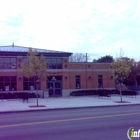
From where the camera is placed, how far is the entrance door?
39375 mm

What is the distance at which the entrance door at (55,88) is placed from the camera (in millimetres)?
39375

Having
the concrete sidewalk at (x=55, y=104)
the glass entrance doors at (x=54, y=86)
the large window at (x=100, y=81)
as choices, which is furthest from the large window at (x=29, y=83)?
the large window at (x=100, y=81)

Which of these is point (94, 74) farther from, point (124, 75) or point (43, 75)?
point (43, 75)

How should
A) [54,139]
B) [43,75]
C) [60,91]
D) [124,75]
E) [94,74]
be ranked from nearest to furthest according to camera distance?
1. [54,139]
2. [43,75]
3. [124,75]
4. [60,91]
5. [94,74]

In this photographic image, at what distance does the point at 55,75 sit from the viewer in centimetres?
3953

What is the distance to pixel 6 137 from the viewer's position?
902 cm

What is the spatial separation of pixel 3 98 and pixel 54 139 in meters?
27.5

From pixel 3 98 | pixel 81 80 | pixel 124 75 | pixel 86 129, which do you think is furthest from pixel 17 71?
pixel 86 129

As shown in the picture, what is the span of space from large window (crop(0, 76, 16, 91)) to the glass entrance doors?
537 centimetres

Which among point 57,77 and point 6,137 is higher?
point 57,77

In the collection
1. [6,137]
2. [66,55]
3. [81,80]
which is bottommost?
[6,137]

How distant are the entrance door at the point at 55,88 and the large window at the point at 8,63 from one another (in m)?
6.02

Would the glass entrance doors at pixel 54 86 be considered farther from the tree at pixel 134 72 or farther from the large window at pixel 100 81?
the tree at pixel 134 72

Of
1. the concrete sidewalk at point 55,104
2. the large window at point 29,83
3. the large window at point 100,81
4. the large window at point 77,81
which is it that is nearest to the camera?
the concrete sidewalk at point 55,104
